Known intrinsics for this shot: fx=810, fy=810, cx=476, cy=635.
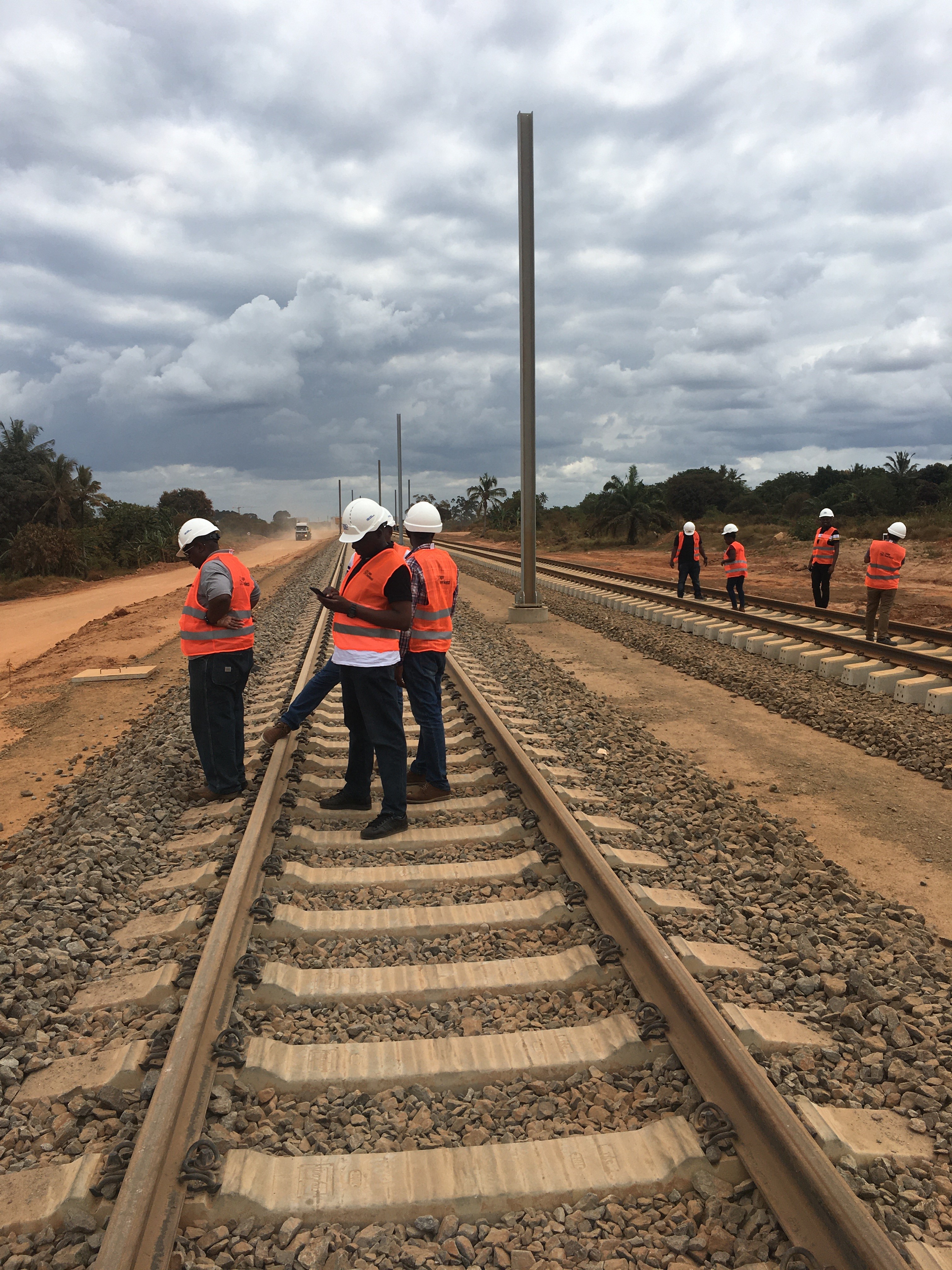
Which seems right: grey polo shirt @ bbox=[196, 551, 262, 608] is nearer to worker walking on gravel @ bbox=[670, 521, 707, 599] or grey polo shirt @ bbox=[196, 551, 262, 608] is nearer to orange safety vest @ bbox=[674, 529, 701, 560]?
worker walking on gravel @ bbox=[670, 521, 707, 599]

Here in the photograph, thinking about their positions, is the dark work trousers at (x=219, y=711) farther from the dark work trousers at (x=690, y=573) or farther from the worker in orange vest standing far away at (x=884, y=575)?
the dark work trousers at (x=690, y=573)

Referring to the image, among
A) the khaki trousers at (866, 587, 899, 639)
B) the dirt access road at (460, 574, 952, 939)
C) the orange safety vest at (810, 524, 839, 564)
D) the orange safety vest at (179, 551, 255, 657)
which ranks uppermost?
the orange safety vest at (810, 524, 839, 564)

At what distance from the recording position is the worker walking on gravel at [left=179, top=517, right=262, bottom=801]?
5.24 m

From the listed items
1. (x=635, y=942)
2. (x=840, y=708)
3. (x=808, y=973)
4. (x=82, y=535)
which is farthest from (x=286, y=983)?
(x=82, y=535)

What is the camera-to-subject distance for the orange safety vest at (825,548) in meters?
13.8

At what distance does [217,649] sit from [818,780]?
15.3ft

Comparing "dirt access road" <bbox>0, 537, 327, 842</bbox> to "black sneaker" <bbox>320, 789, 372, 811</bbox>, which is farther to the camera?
"dirt access road" <bbox>0, 537, 327, 842</bbox>

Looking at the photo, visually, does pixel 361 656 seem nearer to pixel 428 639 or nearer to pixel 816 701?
pixel 428 639

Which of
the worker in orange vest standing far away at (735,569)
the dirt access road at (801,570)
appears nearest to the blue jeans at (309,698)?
the worker in orange vest standing far away at (735,569)

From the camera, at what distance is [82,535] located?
37.2 m

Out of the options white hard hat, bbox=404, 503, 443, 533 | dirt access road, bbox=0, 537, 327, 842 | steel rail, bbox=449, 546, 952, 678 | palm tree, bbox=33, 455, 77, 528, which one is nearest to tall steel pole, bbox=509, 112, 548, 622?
steel rail, bbox=449, 546, 952, 678

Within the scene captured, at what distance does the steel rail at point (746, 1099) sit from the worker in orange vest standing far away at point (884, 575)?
317 inches

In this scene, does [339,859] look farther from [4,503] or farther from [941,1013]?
[4,503]

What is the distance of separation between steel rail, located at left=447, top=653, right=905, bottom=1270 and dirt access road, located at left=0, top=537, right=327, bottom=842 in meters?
3.60
